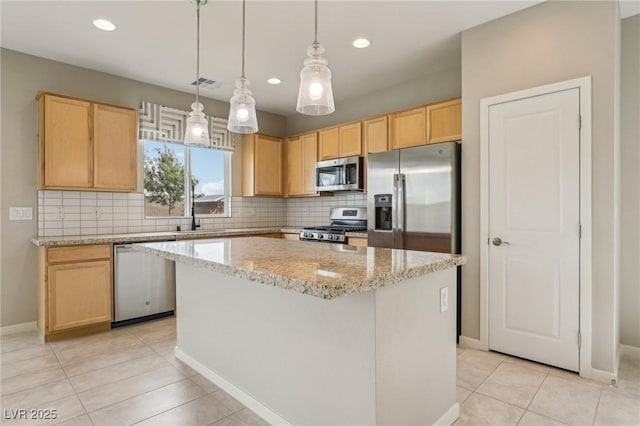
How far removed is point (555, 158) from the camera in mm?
2559

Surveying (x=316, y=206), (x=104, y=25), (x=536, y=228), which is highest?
(x=104, y=25)

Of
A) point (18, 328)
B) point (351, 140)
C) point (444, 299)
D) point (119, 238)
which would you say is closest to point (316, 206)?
point (351, 140)

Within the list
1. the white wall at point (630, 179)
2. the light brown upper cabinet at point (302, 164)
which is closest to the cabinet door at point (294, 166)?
the light brown upper cabinet at point (302, 164)

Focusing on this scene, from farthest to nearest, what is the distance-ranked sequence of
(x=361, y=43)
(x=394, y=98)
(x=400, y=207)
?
(x=394, y=98) < (x=400, y=207) < (x=361, y=43)

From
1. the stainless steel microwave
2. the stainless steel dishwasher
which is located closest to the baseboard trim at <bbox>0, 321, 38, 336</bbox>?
the stainless steel dishwasher

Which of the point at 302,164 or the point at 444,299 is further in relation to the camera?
the point at 302,164

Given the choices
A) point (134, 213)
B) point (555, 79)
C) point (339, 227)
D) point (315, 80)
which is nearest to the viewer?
point (315, 80)

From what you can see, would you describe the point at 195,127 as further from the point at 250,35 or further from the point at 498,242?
the point at 498,242

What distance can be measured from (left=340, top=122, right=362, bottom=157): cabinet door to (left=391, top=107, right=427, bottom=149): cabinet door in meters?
0.51

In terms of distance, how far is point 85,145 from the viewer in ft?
11.6

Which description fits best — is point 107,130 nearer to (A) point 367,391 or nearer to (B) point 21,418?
(B) point 21,418

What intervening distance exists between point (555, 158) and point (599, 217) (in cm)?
50

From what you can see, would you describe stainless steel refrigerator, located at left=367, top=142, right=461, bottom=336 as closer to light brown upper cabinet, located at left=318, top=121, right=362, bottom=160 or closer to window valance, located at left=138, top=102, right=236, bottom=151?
light brown upper cabinet, located at left=318, top=121, right=362, bottom=160

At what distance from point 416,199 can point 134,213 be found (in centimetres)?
327
